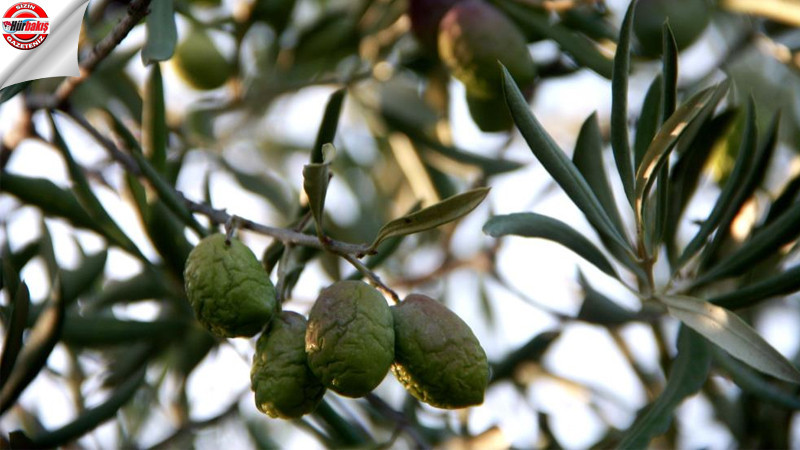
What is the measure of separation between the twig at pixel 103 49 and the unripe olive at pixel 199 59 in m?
0.58

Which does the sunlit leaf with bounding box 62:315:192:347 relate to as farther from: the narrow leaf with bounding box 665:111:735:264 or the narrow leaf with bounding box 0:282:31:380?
the narrow leaf with bounding box 665:111:735:264

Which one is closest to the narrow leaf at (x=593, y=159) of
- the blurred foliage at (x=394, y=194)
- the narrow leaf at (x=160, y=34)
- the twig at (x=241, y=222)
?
the blurred foliage at (x=394, y=194)

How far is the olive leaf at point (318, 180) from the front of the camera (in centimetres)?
120

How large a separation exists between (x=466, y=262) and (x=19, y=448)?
4.74ft

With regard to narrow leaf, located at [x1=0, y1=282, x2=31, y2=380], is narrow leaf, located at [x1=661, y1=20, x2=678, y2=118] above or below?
above

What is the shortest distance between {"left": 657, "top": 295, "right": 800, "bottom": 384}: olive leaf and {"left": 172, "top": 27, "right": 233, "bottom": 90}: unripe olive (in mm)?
1339

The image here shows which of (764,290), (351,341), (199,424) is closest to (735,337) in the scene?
(764,290)

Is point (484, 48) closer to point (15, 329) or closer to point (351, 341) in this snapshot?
point (351, 341)

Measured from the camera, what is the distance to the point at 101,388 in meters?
2.14

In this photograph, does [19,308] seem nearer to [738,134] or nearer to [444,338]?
[444,338]

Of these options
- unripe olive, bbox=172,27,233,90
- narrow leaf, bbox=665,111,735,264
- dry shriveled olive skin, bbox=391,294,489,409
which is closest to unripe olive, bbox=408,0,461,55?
unripe olive, bbox=172,27,233,90

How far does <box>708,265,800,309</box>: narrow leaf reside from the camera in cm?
144

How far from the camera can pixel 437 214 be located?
49.4 inches

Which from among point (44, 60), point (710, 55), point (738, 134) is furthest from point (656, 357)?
point (44, 60)
